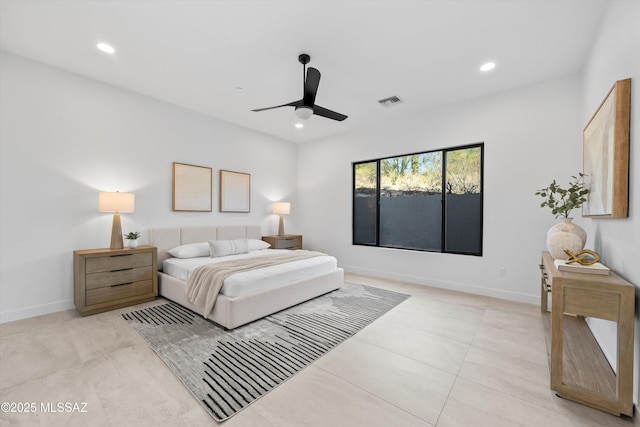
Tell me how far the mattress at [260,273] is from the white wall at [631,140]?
286 cm

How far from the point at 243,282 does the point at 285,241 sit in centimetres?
279

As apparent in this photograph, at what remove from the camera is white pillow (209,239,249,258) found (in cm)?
404

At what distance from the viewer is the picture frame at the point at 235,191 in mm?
4867

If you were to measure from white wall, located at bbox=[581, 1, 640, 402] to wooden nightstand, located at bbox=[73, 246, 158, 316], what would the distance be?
460 centimetres

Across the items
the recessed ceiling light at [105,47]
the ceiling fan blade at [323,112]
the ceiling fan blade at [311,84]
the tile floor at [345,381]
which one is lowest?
the tile floor at [345,381]

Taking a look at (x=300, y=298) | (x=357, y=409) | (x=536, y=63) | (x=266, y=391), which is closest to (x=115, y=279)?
(x=300, y=298)

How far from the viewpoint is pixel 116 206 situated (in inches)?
129

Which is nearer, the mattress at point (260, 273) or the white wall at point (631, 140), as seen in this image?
the white wall at point (631, 140)

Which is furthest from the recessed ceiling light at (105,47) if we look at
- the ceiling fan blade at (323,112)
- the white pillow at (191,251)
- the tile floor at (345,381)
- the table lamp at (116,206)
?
the tile floor at (345,381)

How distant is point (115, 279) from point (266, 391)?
2.64 meters

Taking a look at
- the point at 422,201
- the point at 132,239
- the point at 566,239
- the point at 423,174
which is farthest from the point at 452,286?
the point at 132,239

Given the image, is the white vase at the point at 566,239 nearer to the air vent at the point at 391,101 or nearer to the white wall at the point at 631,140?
the white wall at the point at 631,140

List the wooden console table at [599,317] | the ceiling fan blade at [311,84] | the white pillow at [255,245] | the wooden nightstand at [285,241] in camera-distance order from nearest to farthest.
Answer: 1. the wooden console table at [599,317]
2. the ceiling fan blade at [311,84]
3. the white pillow at [255,245]
4. the wooden nightstand at [285,241]

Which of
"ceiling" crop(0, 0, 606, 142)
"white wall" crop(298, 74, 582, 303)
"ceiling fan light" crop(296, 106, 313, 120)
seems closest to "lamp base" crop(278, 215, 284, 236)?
"white wall" crop(298, 74, 582, 303)
